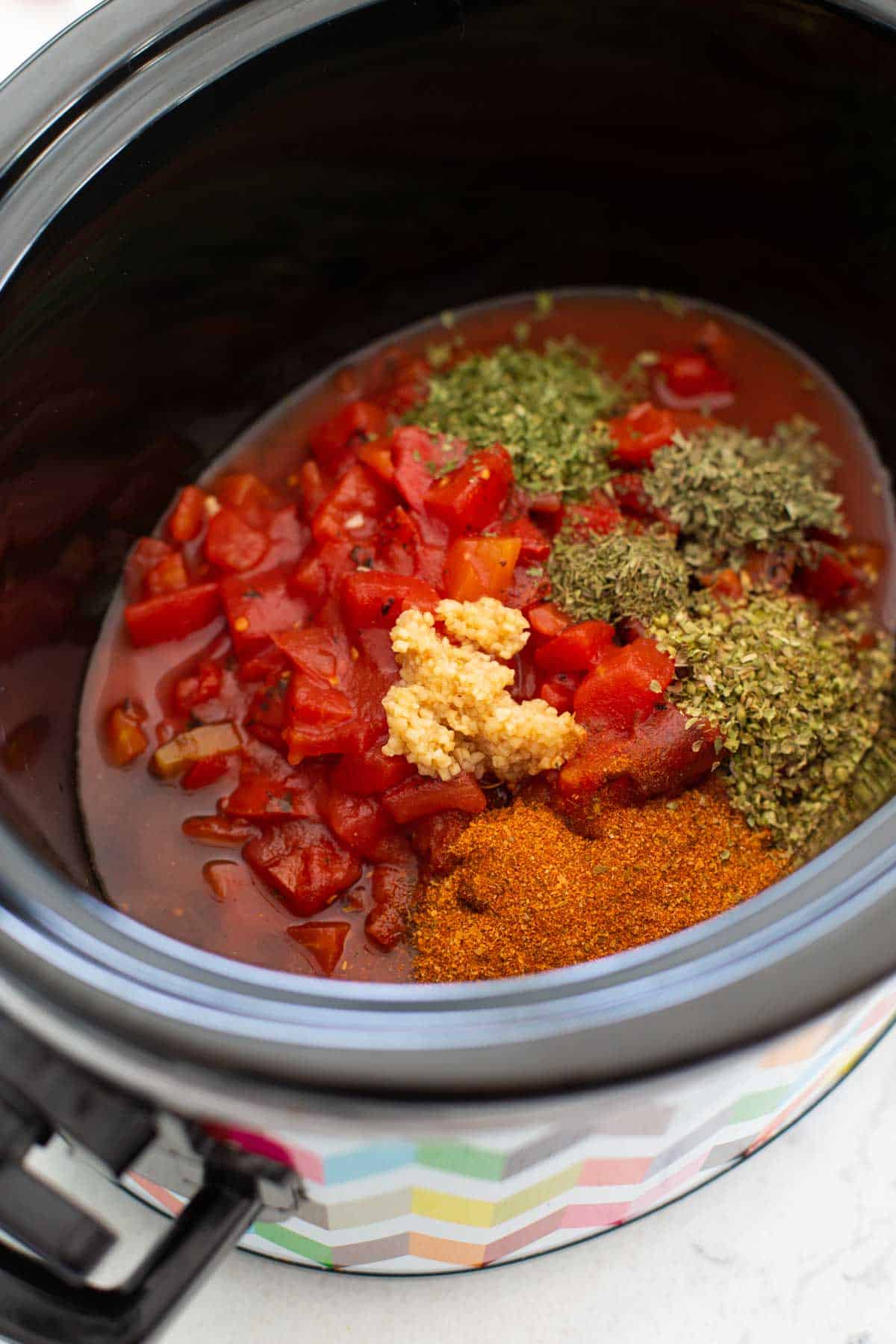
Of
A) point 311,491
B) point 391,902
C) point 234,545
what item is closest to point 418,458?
point 311,491

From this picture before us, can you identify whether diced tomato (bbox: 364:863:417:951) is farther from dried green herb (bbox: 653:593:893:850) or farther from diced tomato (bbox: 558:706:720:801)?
dried green herb (bbox: 653:593:893:850)

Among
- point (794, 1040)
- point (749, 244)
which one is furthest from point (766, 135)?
point (794, 1040)

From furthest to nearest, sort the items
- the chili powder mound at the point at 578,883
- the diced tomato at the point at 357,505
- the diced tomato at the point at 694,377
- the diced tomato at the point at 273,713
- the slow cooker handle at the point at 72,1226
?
1. the diced tomato at the point at 694,377
2. the diced tomato at the point at 357,505
3. the diced tomato at the point at 273,713
4. the chili powder mound at the point at 578,883
5. the slow cooker handle at the point at 72,1226

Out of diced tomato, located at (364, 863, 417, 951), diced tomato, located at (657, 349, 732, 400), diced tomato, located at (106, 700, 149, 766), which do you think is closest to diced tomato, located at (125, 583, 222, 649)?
diced tomato, located at (106, 700, 149, 766)

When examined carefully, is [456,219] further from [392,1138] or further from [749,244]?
[392,1138]

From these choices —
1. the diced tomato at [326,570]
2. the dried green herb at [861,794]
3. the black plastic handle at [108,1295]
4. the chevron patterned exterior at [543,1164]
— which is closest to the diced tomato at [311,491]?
the diced tomato at [326,570]

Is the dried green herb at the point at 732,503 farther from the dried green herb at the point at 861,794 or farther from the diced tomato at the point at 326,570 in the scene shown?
the diced tomato at the point at 326,570
